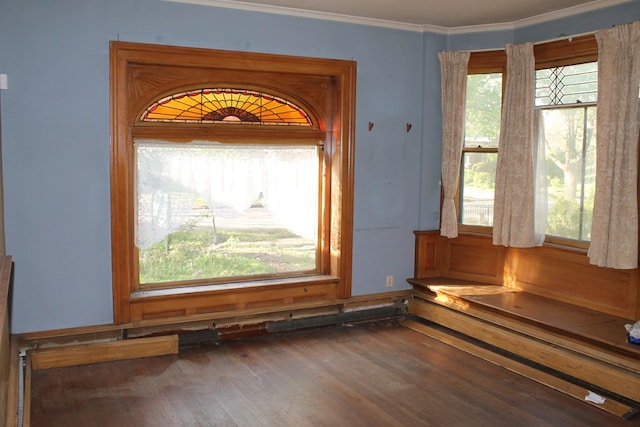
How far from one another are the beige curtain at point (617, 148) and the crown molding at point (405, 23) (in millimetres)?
432

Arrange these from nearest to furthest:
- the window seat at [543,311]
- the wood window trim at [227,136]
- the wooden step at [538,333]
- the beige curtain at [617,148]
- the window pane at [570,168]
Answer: the wooden step at [538,333] < the window seat at [543,311] < the beige curtain at [617,148] < the wood window trim at [227,136] < the window pane at [570,168]

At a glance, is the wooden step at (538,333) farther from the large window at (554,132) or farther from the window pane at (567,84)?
the window pane at (567,84)

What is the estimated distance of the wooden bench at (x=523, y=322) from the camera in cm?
391

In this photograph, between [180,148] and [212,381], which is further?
[180,148]

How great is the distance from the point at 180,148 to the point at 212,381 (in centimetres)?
188

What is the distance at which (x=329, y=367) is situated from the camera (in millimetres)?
4398

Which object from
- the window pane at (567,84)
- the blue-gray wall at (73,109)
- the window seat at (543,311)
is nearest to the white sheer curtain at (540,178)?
the window pane at (567,84)

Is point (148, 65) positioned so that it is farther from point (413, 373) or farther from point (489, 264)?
point (489, 264)

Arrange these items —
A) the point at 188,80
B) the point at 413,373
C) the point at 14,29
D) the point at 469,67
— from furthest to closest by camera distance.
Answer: the point at 469,67, the point at 188,80, the point at 413,373, the point at 14,29

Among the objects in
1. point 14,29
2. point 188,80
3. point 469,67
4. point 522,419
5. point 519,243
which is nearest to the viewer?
point 522,419

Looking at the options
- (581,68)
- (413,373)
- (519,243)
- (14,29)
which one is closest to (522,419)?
(413,373)

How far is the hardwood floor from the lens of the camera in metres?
3.56

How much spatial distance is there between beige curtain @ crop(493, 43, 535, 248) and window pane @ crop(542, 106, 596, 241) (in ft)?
0.59

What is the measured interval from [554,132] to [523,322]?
162 cm
